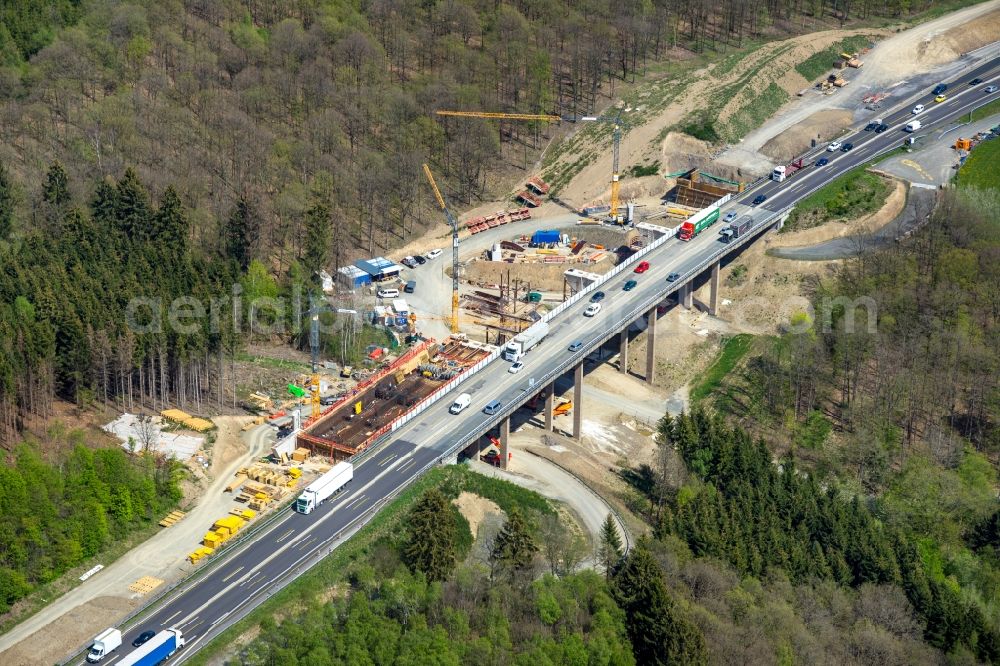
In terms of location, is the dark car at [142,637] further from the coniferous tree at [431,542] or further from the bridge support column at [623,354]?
the bridge support column at [623,354]

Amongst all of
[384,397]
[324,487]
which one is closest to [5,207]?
[384,397]

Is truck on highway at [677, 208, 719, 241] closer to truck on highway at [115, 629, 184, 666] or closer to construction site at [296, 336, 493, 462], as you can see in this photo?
construction site at [296, 336, 493, 462]

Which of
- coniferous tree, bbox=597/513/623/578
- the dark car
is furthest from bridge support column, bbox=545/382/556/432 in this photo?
the dark car

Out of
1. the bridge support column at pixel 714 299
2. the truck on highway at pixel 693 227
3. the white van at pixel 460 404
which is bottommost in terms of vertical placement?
the white van at pixel 460 404

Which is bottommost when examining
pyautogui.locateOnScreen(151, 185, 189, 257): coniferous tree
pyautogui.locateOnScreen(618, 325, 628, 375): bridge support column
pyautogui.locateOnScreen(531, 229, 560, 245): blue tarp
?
pyautogui.locateOnScreen(618, 325, 628, 375): bridge support column

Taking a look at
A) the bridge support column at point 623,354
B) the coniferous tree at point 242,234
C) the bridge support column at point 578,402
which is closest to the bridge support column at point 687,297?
the bridge support column at point 623,354

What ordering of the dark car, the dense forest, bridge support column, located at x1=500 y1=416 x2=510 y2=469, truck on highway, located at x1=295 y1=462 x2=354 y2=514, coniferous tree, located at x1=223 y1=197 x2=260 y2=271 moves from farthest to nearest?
1. coniferous tree, located at x1=223 y1=197 x2=260 y2=271
2. bridge support column, located at x1=500 y1=416 x2=510 y2=469
3. truck on highway, located at x1=295 y1=462 x2=354 y2=514
4. the dense forest
5. the dark car

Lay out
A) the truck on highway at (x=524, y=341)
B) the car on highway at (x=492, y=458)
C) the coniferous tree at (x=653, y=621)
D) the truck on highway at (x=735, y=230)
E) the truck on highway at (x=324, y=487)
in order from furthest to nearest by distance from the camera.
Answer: the truck on highway at (x=735, y=230) → the truck on highway at (x=524, y=341) → the car on highway at (x=492, y=458) → the truck on highway at (x=324, y=487) → the coniferous tree at (x=653, y=621)
